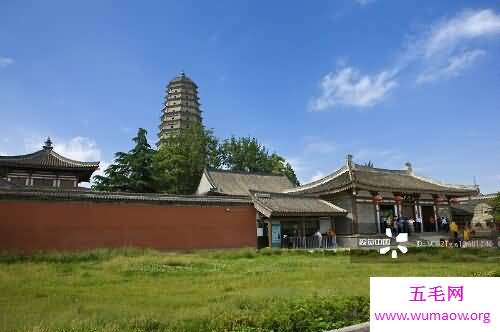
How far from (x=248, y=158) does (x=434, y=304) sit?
47.9m

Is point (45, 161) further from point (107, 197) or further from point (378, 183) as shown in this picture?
point (378, 183)

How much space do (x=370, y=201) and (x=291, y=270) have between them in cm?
1541

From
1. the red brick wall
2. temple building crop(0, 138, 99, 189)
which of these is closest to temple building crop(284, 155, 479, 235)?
the red brick wall

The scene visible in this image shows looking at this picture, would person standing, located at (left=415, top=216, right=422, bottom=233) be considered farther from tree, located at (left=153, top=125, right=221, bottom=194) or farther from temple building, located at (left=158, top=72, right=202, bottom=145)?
temple building, located at (left=158, top=72, right=202, bottom=145)

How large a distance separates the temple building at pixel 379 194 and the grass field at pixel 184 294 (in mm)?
9553

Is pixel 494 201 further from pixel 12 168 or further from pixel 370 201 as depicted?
pixel 12 168

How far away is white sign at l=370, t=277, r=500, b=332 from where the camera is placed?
3.33m

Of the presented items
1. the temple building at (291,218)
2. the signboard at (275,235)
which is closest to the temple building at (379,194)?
the temple building at (291,218)

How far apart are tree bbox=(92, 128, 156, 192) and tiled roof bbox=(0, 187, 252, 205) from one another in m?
13.4

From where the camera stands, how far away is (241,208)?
Answer: 2380 cm

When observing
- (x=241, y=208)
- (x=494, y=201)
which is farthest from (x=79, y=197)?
(x=494, y=201)

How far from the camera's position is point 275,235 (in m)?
23.8

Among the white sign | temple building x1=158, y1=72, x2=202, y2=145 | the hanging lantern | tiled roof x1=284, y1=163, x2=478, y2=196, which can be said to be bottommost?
the white sign

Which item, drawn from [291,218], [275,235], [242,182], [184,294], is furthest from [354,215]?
[184,294]
